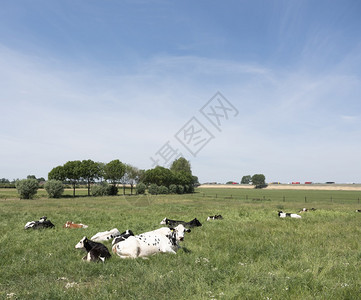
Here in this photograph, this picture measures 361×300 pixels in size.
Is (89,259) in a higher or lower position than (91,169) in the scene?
lower

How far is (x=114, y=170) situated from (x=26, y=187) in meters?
25.6

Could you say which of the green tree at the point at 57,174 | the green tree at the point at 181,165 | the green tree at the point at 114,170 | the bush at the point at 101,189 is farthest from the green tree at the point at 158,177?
the green tree at the point at 181,165

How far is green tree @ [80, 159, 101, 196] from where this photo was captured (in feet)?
237

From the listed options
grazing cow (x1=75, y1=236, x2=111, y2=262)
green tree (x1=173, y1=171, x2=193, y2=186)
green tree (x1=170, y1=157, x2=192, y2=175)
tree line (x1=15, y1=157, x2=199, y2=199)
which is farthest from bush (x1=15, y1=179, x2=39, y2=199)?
green tree (x1=170, y1=157, x2=192, y2=175)

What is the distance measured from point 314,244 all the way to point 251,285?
4.97m

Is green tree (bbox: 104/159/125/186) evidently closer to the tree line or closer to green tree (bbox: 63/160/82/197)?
the tree line

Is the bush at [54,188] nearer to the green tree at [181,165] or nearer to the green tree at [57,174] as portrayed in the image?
the green tree at [57,174]

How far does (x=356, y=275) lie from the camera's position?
607 cm

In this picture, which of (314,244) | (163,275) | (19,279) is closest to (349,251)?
(314,244)

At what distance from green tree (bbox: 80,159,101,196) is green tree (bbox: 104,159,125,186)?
223 cm

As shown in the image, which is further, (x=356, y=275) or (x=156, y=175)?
(x=156, y=175)

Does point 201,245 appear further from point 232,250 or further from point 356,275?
point 356,275

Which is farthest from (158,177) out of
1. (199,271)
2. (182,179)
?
(199,271)

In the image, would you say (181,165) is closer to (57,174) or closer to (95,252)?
(57,174)
